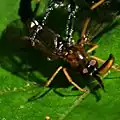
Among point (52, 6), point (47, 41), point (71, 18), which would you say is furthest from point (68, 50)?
point (52, 6)

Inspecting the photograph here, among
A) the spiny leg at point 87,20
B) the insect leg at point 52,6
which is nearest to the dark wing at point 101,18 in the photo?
the spiny leg at point 87,20

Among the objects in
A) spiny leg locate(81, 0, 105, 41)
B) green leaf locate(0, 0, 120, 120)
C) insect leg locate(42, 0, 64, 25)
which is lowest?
green leaf locate(0, 0, 120, 120)

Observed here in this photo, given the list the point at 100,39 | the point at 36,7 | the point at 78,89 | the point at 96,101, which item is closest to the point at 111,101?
the point at 96,101

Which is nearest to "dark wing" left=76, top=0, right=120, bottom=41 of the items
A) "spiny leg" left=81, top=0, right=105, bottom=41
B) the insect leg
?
"spiny leg" left=81, top=0, right=105, bottom=41

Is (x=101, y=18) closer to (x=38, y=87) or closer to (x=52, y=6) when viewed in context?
(x=52, y=6)

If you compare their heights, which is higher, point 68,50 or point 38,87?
point 68,50

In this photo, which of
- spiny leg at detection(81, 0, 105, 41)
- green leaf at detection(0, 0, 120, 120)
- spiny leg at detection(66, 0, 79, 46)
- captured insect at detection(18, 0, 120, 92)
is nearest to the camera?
green leaf at detection(0, 0, 120, 120)

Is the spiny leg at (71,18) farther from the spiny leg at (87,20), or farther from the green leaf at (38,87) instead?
the green leaf at (38,87)

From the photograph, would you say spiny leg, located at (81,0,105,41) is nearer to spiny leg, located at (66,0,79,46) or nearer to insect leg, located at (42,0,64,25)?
spiny leg, located at (66,0,79,46)
